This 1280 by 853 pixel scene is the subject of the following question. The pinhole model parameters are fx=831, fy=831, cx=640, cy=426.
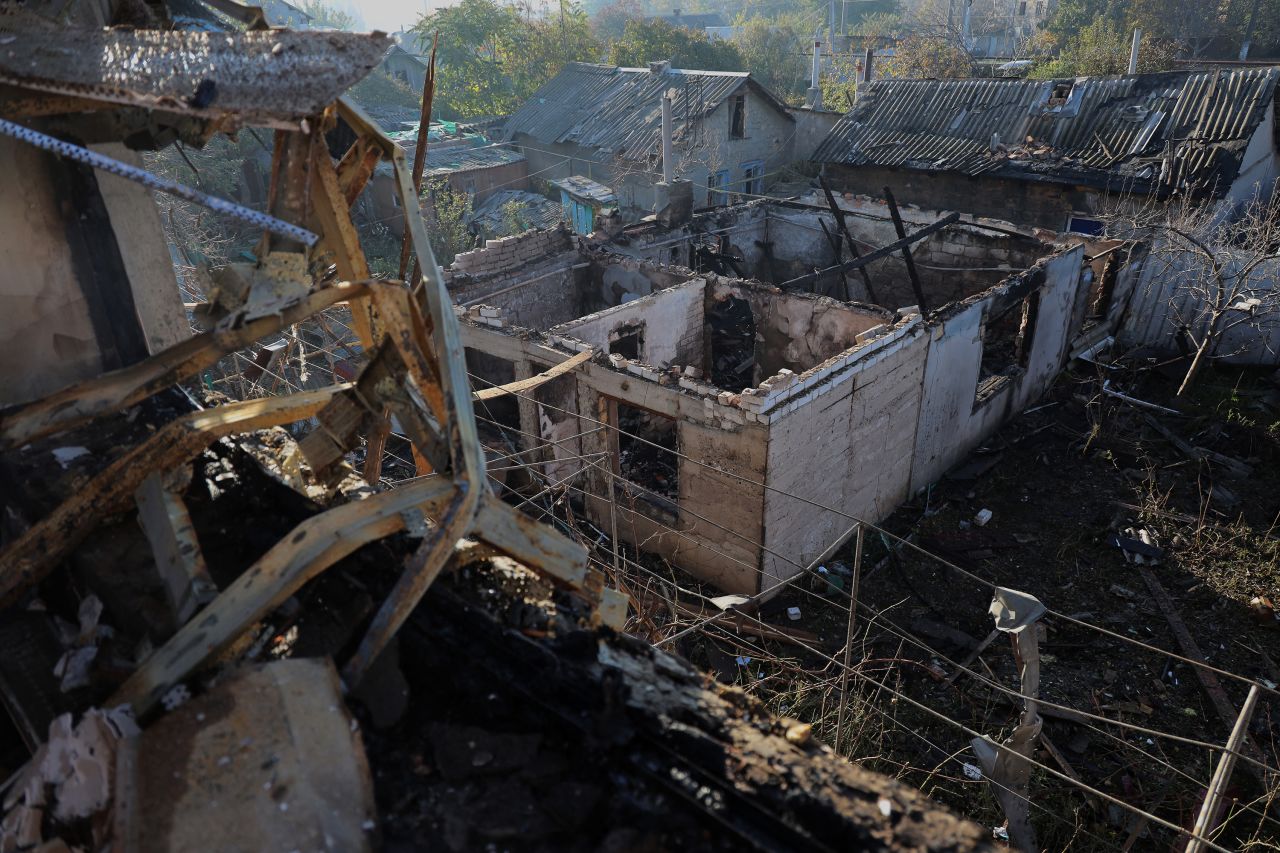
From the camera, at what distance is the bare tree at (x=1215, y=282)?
15383 mm

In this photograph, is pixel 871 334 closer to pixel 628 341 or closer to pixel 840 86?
pixel 628 341

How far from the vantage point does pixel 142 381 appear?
2.94 meters

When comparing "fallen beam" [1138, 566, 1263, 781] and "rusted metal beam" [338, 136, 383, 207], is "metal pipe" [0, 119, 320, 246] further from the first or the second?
"fallen beam" [1138, 566, 1263, 781]

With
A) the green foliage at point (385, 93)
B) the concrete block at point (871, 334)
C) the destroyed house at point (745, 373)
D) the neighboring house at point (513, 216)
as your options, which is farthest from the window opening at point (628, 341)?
the green foliage at point (385, 93)

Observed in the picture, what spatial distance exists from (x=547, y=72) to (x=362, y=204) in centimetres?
1565

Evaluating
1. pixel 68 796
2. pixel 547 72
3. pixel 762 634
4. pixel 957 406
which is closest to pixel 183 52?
pixel 68 796

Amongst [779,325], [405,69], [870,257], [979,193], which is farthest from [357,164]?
[405,69]

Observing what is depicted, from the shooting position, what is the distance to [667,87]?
27891 millimetres

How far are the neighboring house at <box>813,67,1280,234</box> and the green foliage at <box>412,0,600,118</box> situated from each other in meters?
17.6

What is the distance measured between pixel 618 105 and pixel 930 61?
1543 centimetres

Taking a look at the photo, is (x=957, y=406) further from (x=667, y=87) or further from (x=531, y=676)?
(x=667, y=87)

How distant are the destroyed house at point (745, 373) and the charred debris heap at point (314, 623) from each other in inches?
189

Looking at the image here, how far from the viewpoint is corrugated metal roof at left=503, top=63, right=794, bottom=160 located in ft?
84.8

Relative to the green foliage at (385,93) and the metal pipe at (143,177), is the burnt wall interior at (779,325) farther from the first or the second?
the green foliage at (385,93)
